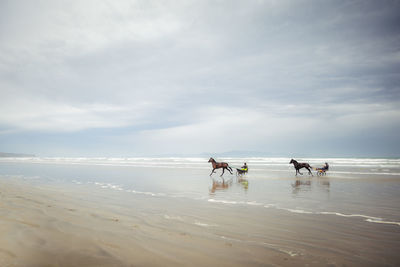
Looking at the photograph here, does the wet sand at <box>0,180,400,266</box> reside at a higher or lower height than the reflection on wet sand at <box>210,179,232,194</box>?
higher

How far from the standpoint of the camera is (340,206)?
7.79 m

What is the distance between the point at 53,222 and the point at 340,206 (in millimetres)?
8947

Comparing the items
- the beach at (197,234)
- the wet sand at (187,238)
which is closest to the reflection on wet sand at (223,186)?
the beach at (197,234)

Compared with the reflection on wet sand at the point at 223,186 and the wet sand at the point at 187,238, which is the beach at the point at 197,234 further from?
the reflection on wet sand at the point at 223,186

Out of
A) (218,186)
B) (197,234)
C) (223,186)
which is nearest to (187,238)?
(197,234)

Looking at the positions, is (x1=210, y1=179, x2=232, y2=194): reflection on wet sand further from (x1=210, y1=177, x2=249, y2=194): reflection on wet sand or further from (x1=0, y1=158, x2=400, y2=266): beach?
(x1=0, y1=158, x2=400, y2=266): beach

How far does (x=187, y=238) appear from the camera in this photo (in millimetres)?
4438

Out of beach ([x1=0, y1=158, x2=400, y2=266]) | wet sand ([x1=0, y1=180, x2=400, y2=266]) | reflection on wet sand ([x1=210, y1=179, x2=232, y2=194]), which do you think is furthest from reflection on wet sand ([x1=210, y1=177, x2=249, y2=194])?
wet sand ([x1=0, y1=180, x2=400, y2=266])

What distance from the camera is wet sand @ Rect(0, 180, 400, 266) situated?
3428 mm

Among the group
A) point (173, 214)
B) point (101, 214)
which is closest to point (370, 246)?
point (173, 214)

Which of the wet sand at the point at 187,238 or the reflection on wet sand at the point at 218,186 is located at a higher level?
the wet sand at the point at 187,238

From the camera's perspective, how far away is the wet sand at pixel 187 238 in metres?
3.43

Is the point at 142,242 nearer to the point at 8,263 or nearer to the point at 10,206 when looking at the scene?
the point at 8,263

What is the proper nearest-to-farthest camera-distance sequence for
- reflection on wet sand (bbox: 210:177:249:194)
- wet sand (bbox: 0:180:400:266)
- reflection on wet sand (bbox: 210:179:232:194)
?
wet sand (bbox: 0:180:400:266) < reflection on wet sand (bbox: 210:179:232:194) < reflection on wet sand (bbox: 210:177:249:194)
